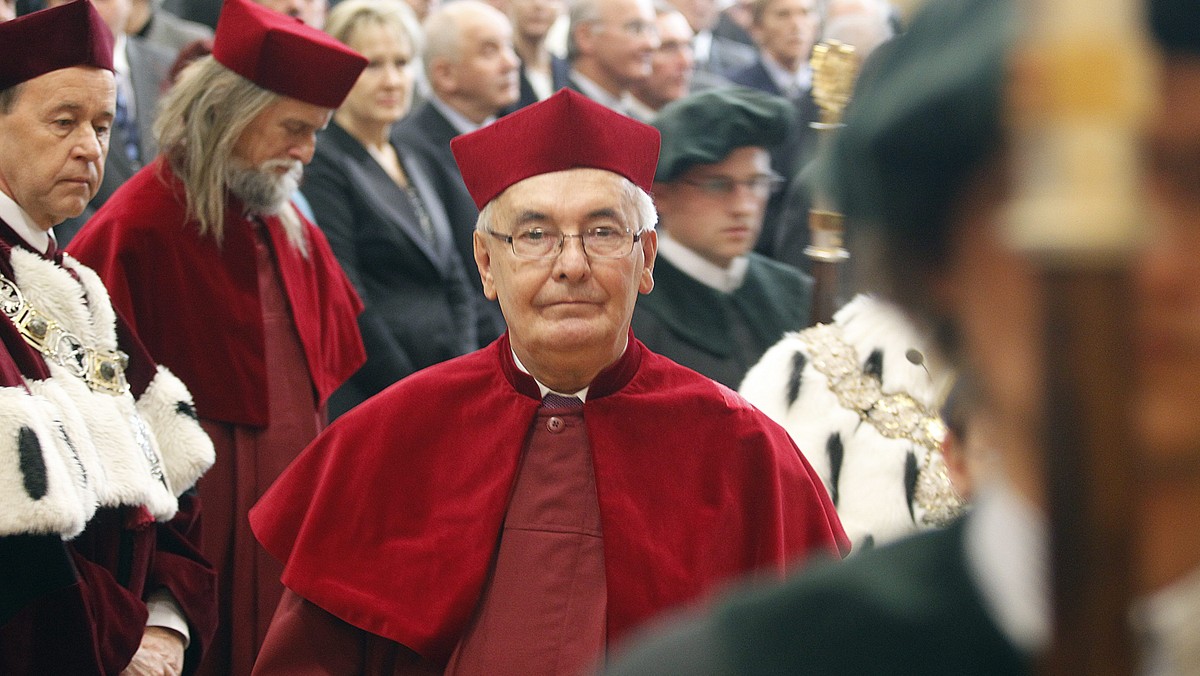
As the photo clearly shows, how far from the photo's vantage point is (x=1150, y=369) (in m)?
0.79

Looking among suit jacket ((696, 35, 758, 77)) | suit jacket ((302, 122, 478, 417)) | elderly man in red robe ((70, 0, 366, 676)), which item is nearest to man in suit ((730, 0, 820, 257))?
suit jacket ((696, 35, 758, 77))

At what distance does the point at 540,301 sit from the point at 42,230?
1210mm

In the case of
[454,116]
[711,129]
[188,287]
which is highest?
[711,129]

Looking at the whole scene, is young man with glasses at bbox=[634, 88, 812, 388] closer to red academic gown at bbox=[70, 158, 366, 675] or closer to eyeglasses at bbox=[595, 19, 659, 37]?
red academic gown at bbox=[70, 158, 366, 675]

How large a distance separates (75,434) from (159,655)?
0.63 m

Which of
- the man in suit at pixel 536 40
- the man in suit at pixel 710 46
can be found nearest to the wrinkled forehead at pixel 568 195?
the man in suit at pixel 536 40

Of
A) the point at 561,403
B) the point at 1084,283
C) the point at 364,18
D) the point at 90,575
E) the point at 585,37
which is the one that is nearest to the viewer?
the point at 1084,283

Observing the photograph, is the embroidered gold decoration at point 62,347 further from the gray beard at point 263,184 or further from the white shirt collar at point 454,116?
the white shirt collar at point 454,116

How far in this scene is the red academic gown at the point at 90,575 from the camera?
304 cm

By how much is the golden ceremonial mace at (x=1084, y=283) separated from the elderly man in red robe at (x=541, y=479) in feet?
7.04

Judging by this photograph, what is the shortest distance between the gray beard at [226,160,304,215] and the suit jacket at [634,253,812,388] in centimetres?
111

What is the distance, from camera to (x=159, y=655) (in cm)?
353

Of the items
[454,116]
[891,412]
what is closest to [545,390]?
[891,412]

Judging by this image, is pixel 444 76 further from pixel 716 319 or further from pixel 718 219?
pixel 716 319
